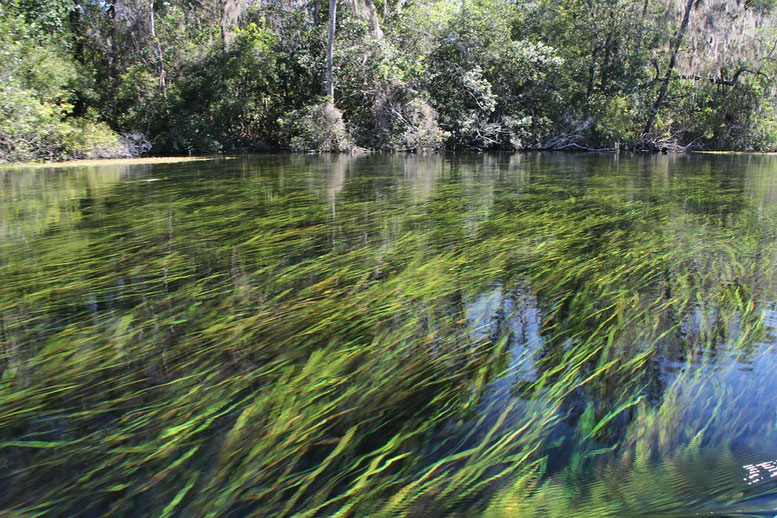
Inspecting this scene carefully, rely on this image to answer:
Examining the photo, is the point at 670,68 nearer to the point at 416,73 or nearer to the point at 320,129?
the point at 416,73

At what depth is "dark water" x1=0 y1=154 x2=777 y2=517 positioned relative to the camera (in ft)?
4.50

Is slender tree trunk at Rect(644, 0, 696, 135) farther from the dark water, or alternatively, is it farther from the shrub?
the dark water

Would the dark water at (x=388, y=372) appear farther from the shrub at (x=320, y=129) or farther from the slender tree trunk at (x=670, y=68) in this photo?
the slender tree trunk at (x=670, y=68)

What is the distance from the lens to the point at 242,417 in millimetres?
1696

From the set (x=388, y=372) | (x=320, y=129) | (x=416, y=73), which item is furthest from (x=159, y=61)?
(x=388, y=372)

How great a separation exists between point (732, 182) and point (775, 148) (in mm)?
18417

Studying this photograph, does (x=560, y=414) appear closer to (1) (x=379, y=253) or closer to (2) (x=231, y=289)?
(2) (x=231, y=289)

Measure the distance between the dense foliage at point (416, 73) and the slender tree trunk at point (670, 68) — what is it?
0.31ft

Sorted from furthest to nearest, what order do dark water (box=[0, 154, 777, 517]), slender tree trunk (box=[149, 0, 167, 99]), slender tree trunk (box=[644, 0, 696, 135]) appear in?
slender tree trunk (box=[644, 0, 696, 135])
slender tree trunk (box=[149, 0, 167, 99])
dark water (box=[0, 154, 777, 517])

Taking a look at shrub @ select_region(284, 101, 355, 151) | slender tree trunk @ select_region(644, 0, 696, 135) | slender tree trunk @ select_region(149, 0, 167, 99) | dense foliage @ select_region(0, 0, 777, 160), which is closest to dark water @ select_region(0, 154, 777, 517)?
dense foliage @ select_region(0, 0, 777, 160)

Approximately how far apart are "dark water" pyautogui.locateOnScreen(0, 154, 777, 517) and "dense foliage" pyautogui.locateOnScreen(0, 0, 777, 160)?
1412 cm

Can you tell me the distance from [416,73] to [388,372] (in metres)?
19.5

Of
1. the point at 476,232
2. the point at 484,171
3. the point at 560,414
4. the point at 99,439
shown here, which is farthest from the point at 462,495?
the point at 484,171

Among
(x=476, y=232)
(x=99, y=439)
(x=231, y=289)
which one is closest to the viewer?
(x=99, y=439)
